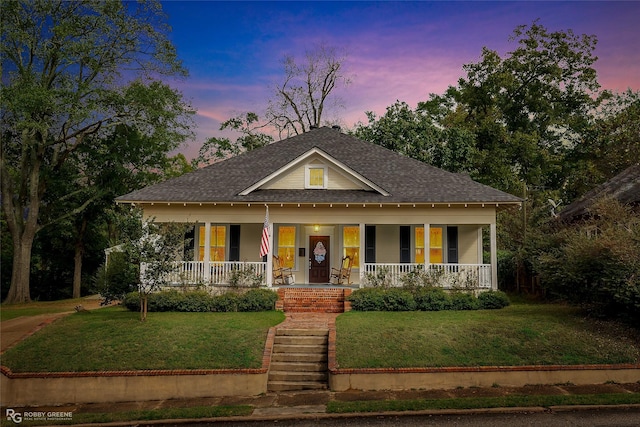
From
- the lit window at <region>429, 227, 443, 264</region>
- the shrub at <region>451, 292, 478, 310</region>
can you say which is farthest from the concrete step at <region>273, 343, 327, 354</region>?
the lit window at <region>429, 227, 443, 264</region>

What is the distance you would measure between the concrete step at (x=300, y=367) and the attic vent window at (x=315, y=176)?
28.6 ft

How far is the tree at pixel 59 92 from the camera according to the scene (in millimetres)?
23062

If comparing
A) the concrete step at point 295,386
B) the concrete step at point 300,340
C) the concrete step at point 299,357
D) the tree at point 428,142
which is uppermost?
the tree at point 428,142

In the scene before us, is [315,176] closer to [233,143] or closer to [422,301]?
[422,301]

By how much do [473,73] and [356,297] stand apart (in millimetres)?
26955

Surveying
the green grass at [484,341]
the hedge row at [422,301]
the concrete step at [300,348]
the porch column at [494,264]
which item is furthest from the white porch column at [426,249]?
the concrete step at [300,348]

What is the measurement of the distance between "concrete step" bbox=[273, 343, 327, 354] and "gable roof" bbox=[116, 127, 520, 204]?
6625 mm

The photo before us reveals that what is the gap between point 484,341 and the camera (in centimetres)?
1123

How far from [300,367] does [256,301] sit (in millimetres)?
4806

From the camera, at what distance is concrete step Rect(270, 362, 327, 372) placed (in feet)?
35.7

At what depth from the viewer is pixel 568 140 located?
37.0 meters

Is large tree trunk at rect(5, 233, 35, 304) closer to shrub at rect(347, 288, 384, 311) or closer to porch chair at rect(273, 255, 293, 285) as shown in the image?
porch chair at rect(273, 255, 293, 285)

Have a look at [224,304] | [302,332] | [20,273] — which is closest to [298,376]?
[302,332]

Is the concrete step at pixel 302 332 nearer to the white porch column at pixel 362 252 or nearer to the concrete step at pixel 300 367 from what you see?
the concrete step at pixel 300 367
